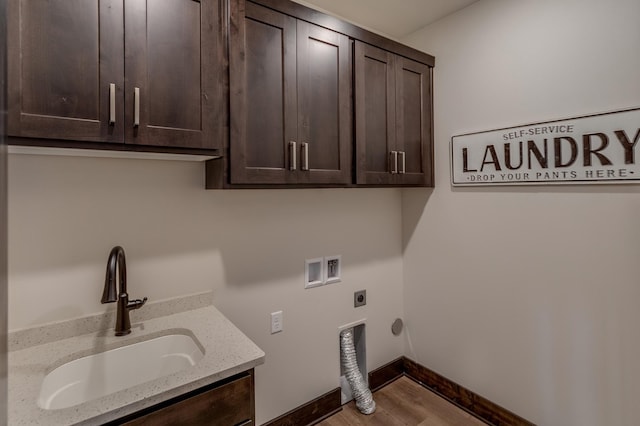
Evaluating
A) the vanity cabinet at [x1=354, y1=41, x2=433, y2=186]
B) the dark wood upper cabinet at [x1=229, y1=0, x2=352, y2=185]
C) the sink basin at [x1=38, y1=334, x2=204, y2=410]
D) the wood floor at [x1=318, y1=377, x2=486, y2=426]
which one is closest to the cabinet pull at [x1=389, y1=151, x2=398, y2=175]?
the vanity cabinet at [x1=354, y1=41, x2=433, y2=186]

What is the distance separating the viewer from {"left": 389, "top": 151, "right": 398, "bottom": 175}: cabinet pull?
1.99 metres

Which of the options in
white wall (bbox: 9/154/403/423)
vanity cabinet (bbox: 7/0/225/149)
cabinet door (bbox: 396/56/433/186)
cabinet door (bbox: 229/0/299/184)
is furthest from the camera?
cabinet door (bbox: 396/56/433/186)

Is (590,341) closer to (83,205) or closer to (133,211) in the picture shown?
(133,211)

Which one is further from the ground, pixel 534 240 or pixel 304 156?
pixel 304 156

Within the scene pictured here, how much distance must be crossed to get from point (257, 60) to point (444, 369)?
225cm

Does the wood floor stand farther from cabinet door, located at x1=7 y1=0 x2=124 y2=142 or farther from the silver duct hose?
cabinet door, located at x1=7 y1=0 x2=124 y2=142

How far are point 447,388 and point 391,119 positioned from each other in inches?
72.2

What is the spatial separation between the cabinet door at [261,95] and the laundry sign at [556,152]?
3.83 feet

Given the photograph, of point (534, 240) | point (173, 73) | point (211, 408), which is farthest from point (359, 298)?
point (173, 73)

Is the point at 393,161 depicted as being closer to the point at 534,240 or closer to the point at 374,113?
the point at 374,113

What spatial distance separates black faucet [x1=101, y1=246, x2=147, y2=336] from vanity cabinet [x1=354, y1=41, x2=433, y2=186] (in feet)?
3.91

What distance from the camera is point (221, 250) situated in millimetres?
1714

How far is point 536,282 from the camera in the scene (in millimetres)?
1811

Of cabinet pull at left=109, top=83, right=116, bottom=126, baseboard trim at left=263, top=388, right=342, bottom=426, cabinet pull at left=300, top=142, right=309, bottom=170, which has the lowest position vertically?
baseboard trim at left=263, top=388, right=342, bottom=426
